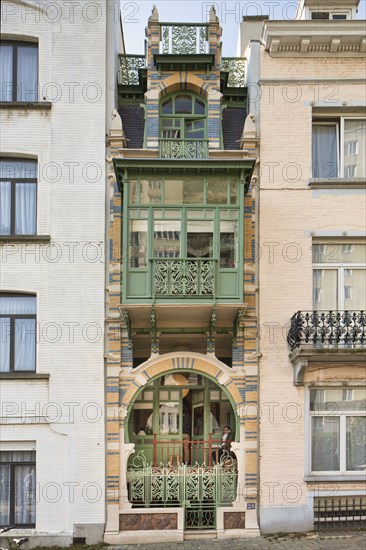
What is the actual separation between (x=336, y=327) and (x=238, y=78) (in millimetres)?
7321

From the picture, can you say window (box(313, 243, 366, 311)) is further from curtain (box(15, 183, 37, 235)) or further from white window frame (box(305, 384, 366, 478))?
curtain (box(15, 183, 37, 235))

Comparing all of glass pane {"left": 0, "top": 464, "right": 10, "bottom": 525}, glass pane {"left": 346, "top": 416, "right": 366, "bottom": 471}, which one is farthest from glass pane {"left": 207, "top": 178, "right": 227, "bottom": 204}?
glass pane {"left": 0, "top": 464, "right": 10, "bottom": 525}

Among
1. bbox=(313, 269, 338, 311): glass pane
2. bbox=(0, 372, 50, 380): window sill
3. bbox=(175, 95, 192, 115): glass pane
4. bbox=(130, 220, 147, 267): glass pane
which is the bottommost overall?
bbox=(0, 372, 50, 380): window sill

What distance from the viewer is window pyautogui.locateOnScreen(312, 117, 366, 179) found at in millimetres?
16219

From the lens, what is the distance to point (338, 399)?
15438mm

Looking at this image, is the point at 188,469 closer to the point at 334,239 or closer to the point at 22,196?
the point at 334,239

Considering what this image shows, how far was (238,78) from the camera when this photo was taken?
17.4 metres

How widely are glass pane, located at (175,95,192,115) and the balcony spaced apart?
20.1 ft

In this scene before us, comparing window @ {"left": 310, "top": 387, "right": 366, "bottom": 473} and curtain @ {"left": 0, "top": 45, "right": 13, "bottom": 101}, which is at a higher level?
curtain @ {"left": 0, "top": 45, "right": 13, "bottom": 101}

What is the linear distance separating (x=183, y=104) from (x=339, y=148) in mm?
4218

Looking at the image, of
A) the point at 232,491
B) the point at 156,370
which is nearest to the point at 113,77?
the point at 156,370

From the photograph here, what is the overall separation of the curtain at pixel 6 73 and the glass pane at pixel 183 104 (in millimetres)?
4244

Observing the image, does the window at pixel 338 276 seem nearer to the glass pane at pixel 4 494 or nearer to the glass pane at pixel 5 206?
the glass pane at pixel 5 206

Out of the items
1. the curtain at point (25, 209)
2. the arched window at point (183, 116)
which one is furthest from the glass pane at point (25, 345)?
the arched window at point (183, 116)
